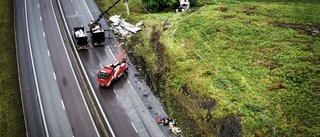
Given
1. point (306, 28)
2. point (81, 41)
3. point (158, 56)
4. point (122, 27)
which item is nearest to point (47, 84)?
point (81, 41)

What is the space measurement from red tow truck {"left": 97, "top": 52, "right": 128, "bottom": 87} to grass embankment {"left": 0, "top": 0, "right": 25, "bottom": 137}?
10.1 meters

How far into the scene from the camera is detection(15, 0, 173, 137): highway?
3538 centimetres

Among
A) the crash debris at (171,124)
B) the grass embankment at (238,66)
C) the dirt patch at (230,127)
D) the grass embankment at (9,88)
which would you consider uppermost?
the grass embankment at (238,66)

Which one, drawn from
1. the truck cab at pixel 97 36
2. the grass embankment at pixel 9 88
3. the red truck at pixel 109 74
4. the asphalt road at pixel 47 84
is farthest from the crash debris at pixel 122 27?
the grass embankment at pixel 9 88

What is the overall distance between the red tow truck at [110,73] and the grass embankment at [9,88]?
10.1 meters

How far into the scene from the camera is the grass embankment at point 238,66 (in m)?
33.6

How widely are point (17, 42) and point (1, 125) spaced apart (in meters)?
20.7

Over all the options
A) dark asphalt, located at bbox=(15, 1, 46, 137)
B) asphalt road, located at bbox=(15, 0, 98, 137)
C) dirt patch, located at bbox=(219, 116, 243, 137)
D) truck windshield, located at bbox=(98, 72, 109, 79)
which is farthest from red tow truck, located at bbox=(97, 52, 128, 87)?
dirt patch, located at bbox=(219, 116, 243, 137)

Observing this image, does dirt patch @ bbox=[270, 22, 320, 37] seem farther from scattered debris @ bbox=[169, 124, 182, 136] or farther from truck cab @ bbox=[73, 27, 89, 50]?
truck cab @ bbox=[73, 27, 89, 50]

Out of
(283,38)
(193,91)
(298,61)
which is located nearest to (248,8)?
(283,38)

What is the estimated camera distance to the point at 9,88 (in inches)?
1634

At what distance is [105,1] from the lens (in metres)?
66.9

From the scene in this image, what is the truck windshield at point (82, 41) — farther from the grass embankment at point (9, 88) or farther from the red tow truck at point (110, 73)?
the grass embankment at point (9, 88)

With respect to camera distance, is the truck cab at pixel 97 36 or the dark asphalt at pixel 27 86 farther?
the truck cab at pixel 97 36
